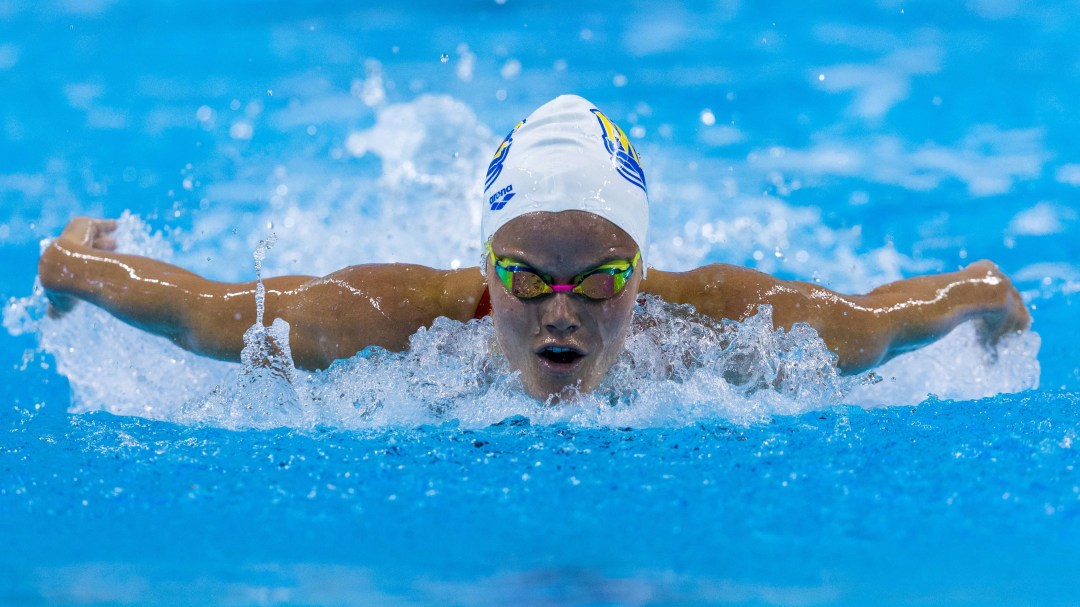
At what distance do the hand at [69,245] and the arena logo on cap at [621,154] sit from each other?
1755mm

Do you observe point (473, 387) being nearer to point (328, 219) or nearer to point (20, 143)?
point (328, 219)

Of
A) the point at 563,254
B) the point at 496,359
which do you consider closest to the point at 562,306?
the point at 563,254

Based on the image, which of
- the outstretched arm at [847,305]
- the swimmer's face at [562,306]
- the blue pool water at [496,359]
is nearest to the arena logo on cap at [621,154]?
the swimmer's face at [562,306]

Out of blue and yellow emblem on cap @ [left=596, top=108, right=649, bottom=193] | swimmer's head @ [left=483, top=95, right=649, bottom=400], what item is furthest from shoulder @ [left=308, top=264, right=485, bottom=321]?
blue and yellow emblem on cap @ [left=596, top=108, right=649, bottom=193]

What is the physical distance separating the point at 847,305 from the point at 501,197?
1.10 meters

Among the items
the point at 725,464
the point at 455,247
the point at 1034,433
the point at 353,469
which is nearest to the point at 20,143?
the point at 455,247

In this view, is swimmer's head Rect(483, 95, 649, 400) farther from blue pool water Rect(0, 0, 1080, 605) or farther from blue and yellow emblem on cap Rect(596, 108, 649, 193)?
blue pool water Rect(0, 0, 1080, 605)

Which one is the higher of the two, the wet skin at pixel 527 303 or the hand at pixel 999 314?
the hand at pixel 999 314

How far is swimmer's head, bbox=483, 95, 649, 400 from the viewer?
8.96ft

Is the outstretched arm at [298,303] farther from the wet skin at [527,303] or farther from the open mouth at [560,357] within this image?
the open mouth at [560,357]

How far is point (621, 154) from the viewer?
10.00ft

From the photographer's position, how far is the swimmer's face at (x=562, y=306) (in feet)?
8.96

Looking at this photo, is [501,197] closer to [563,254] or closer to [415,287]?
[563,254]

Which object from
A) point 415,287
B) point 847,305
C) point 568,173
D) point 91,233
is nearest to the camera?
point 568,173
